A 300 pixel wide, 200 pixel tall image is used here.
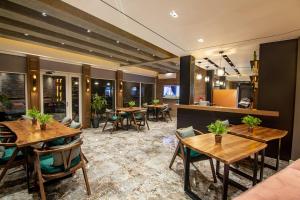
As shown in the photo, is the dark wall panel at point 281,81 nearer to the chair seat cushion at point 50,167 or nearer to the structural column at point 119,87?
the chair seat cushion at point 50,167

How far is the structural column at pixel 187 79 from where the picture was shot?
5191 millimetres

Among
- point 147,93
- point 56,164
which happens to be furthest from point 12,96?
point 147,93

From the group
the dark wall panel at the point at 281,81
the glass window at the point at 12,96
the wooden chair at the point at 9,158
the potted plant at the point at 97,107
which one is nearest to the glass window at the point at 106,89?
the potted plant at the point at 97,107

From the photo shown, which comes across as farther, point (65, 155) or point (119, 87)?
point (119, 87)

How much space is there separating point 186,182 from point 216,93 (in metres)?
6.08

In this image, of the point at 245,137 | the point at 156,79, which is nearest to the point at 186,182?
the point at 245,137

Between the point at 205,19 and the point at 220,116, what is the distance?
9.13 ft

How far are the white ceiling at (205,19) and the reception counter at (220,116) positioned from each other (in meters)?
1.73

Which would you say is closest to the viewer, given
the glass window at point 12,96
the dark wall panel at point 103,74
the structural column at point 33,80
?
the glass window at point 12,96

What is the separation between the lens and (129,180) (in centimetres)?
256

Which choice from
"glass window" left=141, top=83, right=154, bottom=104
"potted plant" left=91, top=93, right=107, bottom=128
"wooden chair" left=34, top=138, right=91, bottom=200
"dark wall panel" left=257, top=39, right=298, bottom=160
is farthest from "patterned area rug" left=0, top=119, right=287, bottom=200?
"glass window" left=141, top=83, right=154, bottom=104

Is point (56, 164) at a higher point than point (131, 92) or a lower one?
lower

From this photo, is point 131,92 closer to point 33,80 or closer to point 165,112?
point 165,112

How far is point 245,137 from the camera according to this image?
2.56m
